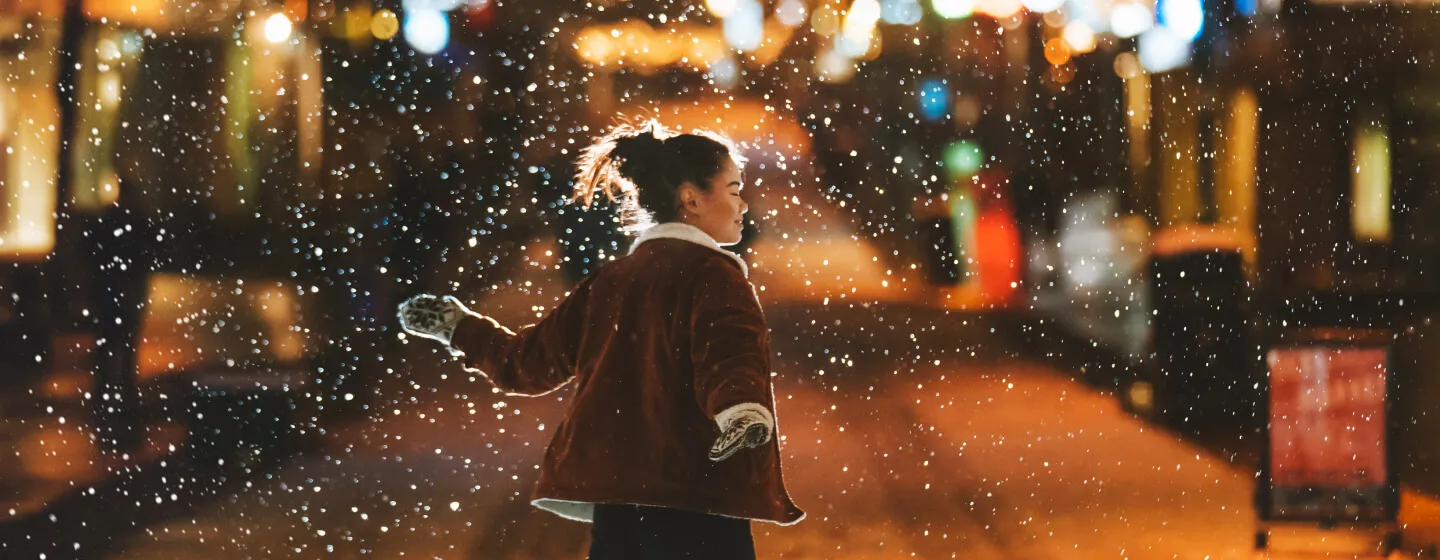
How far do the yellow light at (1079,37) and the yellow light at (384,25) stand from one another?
650 cm

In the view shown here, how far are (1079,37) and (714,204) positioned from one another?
12066mm

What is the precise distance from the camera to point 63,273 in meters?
7.93

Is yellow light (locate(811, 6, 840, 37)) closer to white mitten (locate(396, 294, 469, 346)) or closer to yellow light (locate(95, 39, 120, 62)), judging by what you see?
yellow light (locate(95, 39, 120, 62))

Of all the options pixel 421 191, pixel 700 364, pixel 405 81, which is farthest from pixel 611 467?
pixel 421 191

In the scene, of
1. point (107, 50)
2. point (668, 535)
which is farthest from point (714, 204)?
point (107, 50)

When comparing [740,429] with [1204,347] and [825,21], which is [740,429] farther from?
[825,21]

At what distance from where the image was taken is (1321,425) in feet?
14.8

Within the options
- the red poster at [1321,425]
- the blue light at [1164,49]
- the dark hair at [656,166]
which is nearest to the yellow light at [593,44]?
the blue light at [1164,49]

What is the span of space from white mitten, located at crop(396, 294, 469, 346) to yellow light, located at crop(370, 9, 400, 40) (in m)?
7.60

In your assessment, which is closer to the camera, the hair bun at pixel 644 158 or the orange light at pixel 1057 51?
the hair bun at pixel 644 158

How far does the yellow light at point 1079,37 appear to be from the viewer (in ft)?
42.9

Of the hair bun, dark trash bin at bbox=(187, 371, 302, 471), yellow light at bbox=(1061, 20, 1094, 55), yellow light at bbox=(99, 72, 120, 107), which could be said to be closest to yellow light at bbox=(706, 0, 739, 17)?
dark trash bin at bbox=(187, 371, 302, 471)

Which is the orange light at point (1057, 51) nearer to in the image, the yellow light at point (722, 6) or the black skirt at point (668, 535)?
the yellow light at point (722, 6)

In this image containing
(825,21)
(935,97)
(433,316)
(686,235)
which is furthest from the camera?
(935,97)
